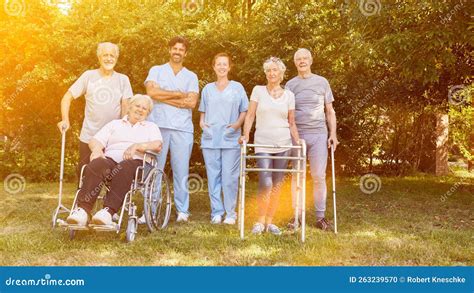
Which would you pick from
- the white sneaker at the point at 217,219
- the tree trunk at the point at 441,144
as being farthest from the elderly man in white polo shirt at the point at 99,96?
the tree trunk at the point at 441,144

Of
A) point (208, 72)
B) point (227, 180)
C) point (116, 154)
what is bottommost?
point (227, 180)

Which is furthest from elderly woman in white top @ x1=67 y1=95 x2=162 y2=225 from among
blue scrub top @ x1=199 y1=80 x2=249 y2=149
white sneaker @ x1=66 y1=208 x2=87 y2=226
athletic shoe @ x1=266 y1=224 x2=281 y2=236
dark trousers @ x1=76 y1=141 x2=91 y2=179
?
athletic shoe @ x1=266 y1=224 x2=281 y2=236

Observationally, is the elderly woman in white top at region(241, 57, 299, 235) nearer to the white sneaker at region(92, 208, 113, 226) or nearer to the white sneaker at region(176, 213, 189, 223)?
the white sneaker at region(176, 213, 189, 223)

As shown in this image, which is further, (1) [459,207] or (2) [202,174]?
(2) [202,174]

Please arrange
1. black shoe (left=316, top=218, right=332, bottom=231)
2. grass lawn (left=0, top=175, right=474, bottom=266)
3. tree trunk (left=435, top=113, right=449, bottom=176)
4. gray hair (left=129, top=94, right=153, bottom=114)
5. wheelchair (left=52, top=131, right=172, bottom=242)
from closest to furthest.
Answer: grass lawn (left=0, top=175, right=474, bottom=266)
wheelchair (left=52, top=131, right=172, bottom=242)
gray hair (left=129, top=94, right=153, bottom=114)
black shoe (left=316, top=218, right=332, bottom=231)
tree trunk (left=435, top=113, right=449, bottom=176)

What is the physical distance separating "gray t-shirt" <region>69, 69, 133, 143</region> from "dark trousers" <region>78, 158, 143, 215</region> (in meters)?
0.68

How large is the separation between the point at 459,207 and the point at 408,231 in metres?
2.27

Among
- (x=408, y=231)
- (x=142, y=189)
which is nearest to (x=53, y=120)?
(x=142, y=189)

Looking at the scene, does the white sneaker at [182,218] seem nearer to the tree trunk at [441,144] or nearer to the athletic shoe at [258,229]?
the athletic shoe at [258,229]

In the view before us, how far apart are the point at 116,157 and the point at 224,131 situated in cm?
108

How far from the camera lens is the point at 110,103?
15.4ft

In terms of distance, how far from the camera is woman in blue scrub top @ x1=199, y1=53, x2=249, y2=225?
16.2 ft

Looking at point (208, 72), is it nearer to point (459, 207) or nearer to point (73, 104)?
point (73, 104)

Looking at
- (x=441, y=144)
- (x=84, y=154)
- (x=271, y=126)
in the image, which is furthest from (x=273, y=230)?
(x=441, y=144)
